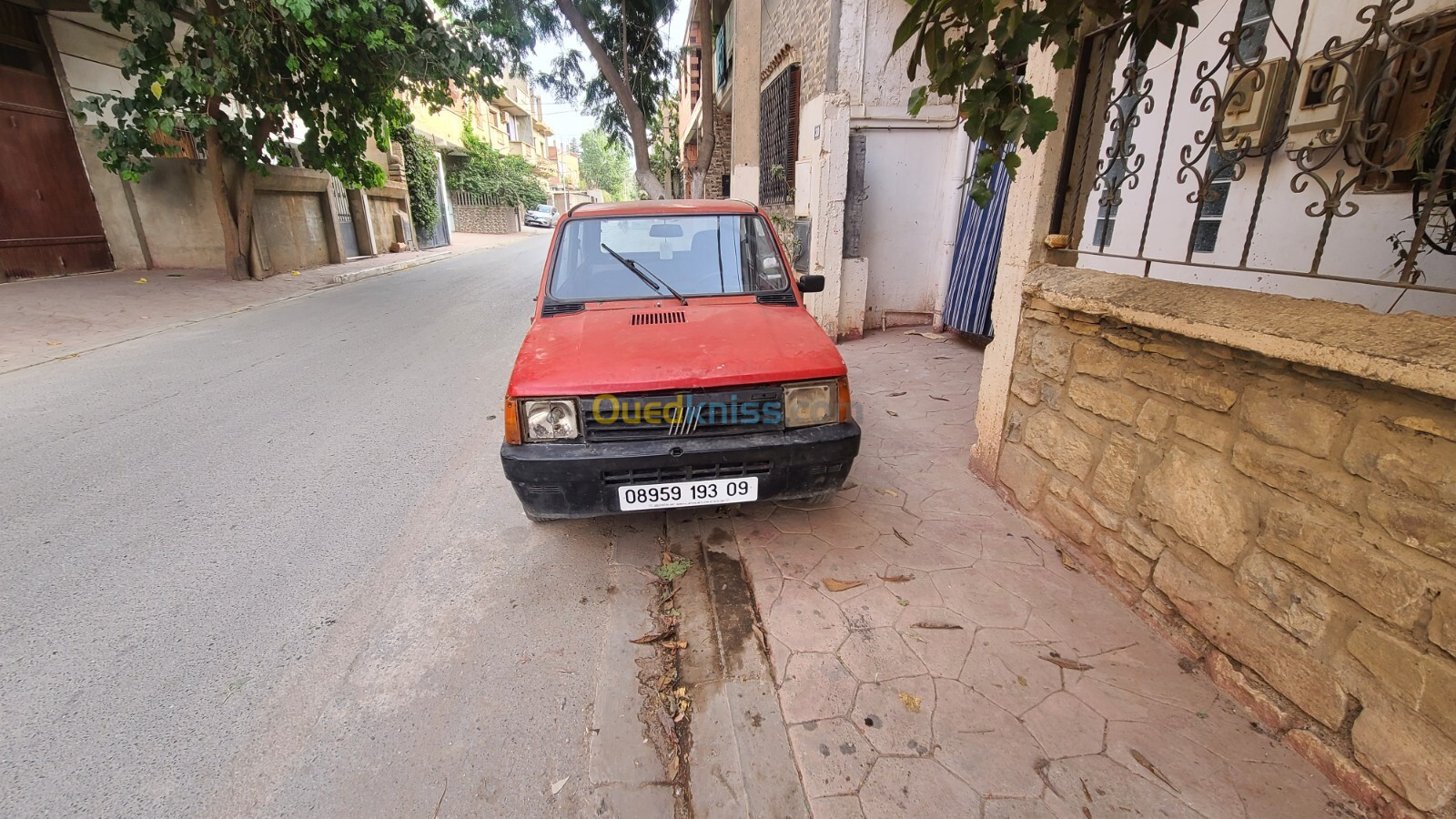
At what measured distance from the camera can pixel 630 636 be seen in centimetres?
247

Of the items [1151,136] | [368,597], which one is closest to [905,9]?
[1151,136]

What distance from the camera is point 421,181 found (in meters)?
20.9

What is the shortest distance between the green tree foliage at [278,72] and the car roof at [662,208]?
6826 millimetres

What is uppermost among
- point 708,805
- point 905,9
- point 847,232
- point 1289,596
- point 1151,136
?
point 905,9

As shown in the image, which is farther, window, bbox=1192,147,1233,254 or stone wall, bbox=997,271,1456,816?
window, bbox=1192,147,1233,254

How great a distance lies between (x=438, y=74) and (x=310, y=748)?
11.6 metres

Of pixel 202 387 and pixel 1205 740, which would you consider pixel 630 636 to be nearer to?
pixel 1205 740

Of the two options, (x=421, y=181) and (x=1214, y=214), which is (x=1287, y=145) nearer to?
(x=1214, y=214)

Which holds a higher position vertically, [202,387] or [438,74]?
[438,74]

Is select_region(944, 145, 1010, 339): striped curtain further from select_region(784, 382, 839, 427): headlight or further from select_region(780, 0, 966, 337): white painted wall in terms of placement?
select_region(784, 382, 839, 427): headlight

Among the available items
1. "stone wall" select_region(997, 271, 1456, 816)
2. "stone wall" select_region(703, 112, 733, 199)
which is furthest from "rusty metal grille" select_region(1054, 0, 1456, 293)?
"stone wall" select_region(703, 112, 733, 199)

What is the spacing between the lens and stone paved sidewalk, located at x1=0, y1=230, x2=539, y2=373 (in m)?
6.98

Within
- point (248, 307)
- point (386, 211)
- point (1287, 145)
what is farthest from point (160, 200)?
point (1287, 145)

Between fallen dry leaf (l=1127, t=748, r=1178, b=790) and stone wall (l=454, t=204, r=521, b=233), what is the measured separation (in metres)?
35.1
